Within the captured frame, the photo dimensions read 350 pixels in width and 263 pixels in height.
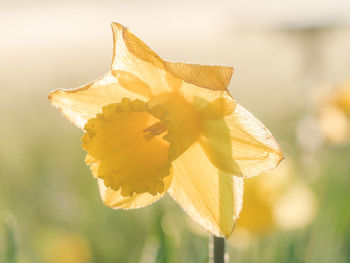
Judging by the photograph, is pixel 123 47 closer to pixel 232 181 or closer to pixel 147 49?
pixel 147 49

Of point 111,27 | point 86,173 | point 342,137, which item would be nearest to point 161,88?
point 111,27

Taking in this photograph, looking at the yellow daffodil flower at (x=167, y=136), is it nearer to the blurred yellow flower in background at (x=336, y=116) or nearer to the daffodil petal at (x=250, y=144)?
the daffodil petal at (x=250, y=144)

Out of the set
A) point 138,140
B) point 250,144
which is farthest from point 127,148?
point 250,144

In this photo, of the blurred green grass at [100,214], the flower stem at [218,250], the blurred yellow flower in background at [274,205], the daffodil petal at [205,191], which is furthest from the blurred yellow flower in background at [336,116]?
the flower stem at [218,250]

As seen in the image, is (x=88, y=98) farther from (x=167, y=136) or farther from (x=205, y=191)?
(x=205, y=191)

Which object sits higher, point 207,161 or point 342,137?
point 207,161
